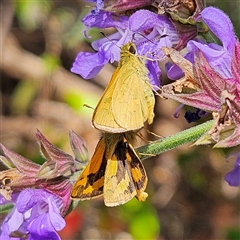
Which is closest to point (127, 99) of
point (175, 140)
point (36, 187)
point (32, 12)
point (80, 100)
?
point (175, 140)

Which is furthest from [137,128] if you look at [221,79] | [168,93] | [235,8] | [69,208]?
[235,8]

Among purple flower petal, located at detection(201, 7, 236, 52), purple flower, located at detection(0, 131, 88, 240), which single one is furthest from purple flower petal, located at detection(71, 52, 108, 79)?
purple flower petal, located at detection(201, 7, 236, 52)

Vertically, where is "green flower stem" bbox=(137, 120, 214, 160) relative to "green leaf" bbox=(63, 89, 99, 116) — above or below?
above

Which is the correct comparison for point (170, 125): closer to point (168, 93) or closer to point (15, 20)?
point (15, 20)

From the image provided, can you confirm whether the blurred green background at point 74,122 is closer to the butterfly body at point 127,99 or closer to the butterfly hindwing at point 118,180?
the butterfly body at point 127,99

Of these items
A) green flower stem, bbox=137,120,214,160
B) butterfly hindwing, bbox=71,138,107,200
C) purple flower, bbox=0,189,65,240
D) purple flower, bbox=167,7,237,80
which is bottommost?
purple flower, bbox=0,189,65,240

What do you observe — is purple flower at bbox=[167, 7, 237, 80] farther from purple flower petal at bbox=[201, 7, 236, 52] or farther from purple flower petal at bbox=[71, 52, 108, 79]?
purple flower petal at bbox=[71, 52, 108, 79]
